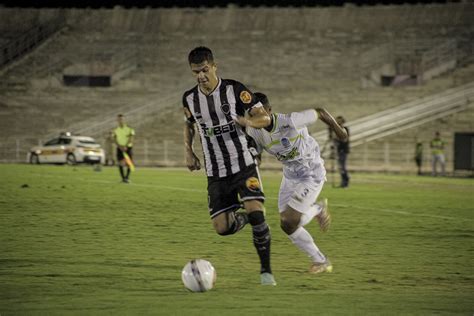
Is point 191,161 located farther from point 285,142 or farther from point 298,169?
point 298,169

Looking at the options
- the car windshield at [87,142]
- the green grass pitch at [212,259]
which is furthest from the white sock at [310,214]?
the car windshield at [87,142]

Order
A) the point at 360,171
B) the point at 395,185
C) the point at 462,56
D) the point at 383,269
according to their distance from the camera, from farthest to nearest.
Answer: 1. the point at 462,56
2. the point at 360,171
3. the point at 395,185
4. the point at 383,269

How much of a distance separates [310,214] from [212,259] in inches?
59.8

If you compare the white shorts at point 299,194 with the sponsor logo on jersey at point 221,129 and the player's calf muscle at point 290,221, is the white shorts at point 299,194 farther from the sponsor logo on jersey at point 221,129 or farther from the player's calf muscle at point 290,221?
the sponsor logo on jersey at point 221,129

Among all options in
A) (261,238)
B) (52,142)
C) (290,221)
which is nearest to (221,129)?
(261,238)

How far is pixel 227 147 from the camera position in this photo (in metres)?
8.99

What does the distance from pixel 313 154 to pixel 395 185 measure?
18.9 metres

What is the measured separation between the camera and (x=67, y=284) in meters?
8.49

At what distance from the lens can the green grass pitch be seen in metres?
7.54

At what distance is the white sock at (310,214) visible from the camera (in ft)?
31.3

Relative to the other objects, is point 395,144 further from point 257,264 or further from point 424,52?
point 257,264

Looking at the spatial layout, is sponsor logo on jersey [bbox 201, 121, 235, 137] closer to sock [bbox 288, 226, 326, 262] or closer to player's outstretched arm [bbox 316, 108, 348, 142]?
player's outstretched arm [bbox 316, 108, 348, 142]

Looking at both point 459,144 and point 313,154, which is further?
point 459,144

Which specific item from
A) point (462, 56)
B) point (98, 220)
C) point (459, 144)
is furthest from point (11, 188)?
point (462, 56)
